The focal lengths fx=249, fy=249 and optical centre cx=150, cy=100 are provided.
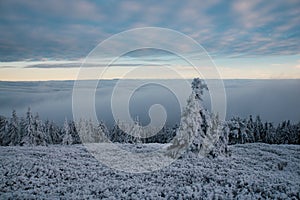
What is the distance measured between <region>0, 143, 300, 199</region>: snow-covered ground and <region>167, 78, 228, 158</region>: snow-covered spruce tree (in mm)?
1940

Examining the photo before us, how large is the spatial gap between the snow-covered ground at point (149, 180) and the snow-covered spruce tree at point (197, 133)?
194 centimetres

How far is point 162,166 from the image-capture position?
23.4 metres

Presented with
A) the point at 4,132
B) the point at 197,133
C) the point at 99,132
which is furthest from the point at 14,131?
the point at 197,133

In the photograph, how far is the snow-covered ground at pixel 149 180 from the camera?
50.7ft

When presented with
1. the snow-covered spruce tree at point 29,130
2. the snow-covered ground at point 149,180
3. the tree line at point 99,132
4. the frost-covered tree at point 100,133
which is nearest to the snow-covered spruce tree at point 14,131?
the tree line at point 99,132

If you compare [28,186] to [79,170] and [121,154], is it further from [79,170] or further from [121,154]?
Result: [121,154]

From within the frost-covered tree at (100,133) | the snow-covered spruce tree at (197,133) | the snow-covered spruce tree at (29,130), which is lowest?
the frost-covered tree at (100,133)

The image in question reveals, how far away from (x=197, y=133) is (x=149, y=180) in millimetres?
10855

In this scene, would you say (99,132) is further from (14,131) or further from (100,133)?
(14,131)

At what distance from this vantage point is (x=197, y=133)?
93.0 feet

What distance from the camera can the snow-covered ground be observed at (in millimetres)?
15445

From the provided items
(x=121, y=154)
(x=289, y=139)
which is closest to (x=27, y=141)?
(x=121, y=154)

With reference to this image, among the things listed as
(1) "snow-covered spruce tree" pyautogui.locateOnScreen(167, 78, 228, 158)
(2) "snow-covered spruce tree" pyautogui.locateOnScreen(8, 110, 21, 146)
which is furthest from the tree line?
(1) "snow-covered spruce tree" pyautogui.locateOnScreen(167, 78, 228, 158)

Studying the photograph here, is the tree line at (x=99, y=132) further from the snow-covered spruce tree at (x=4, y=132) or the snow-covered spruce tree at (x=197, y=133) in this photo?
the snow-covered spruce tree at (x=197, y=133)
